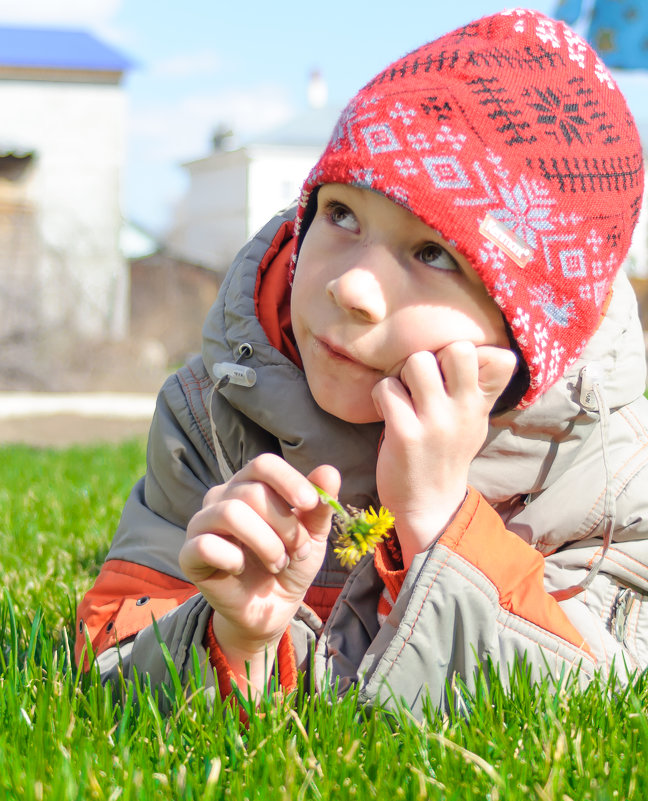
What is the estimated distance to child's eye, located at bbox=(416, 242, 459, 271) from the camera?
1.66m

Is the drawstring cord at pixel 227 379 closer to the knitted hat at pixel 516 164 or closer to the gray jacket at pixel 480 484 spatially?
the gray jacket at pixel 480 484

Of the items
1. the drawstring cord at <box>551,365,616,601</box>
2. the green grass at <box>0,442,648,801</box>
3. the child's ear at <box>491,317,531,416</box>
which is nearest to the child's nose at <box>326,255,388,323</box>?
the child's ear at <box>491,317,531,416</box>

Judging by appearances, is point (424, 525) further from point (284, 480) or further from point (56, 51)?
point (56, 51)

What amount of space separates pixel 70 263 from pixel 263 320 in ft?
57.8

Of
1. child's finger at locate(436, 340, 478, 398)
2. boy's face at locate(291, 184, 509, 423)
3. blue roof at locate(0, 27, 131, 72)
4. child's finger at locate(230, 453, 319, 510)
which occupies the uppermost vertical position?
blue roof at locate(0, 27, 131, 72)

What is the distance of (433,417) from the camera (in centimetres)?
160

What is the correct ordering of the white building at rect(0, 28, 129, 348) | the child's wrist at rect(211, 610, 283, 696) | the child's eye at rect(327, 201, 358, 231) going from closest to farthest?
the child's wrist at rect(211, 610, 283, 696) < the child's eye at rect(327, 201, 358, 231) < the white building at rect(0, 28, 129, 348)

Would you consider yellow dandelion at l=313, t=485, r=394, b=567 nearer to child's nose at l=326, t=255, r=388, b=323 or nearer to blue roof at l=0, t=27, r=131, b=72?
child's nose at l=326, t=255, r=388, b=323

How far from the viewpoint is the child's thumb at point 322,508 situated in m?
1.32

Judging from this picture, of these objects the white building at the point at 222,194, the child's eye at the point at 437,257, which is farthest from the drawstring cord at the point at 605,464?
the white building at the point at 222,194

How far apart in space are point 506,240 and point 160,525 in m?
0.96

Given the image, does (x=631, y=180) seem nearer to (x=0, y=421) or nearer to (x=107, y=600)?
(x=107, y=600)

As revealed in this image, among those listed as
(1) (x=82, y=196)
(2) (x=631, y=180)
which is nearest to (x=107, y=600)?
(2) (x=631, y=180)

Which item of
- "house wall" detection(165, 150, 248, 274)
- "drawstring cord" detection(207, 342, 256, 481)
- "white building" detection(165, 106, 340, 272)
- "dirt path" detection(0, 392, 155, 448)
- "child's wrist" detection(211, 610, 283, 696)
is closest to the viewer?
"child's wrist" detection(211, 610, 283, 696)
